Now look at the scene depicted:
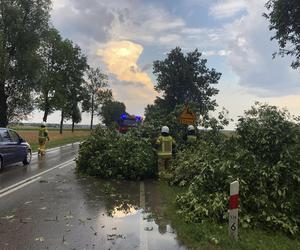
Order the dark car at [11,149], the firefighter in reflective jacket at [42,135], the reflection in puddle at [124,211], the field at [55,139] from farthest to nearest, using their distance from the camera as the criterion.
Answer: the field at [55,139] → the firefighter in reflective jacket at [42,135] → the dark car at [11,149] → the reflection in puddle at [124,211]

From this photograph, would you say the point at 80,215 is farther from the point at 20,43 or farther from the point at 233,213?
the point at 20,43

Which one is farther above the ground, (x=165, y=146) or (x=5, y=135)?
(x=5, y=135)

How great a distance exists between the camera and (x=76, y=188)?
46.4ft

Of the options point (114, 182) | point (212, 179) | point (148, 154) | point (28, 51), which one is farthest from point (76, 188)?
point (28, 51)

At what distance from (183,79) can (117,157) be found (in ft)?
176

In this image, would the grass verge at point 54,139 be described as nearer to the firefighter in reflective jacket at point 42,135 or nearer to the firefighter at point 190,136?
the firefighter in reflective jacket at point 42,135

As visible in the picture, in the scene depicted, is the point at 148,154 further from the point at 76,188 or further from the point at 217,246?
the point at 217,246

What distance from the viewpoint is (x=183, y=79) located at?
228ft

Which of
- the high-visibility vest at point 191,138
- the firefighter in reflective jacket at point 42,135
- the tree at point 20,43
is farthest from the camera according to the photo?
the tree at point 20,43

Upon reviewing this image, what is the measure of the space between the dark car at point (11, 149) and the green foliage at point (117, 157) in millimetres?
2623

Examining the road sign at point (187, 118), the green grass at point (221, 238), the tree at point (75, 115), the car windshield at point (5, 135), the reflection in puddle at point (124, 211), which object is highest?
the tree at point (75, 115)

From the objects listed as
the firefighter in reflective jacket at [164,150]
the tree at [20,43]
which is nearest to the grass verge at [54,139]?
the tree at [20,43]

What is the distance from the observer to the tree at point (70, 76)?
68.3 metres

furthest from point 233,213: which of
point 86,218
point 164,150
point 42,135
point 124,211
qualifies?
point 42,135
